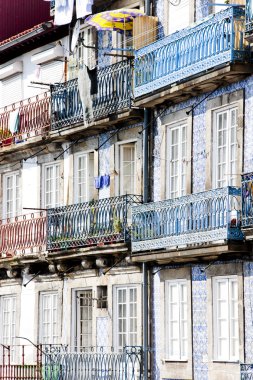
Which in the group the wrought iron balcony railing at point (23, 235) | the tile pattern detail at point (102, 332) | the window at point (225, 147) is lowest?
the tile pattern detail at point (102, 332)

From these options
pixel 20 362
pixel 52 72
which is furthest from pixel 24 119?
pixel 20 362

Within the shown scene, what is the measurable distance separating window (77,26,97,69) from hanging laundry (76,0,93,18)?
999 millimetres

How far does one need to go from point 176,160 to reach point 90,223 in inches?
123

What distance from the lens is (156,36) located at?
1335 inches

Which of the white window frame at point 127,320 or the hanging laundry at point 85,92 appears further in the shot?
the hanging laundry at point 85,92

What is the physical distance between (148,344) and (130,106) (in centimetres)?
506

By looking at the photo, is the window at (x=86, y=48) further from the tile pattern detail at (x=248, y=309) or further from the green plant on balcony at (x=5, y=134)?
the tile pattern detail at (x=248, y=309)

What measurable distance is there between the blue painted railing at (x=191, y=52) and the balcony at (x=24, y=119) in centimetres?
509

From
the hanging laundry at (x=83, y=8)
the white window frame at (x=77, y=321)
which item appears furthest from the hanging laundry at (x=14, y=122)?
the white window frame at (x=77, y=321)

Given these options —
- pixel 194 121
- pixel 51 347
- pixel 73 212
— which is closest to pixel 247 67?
pixel 194 121

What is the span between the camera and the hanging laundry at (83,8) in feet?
115

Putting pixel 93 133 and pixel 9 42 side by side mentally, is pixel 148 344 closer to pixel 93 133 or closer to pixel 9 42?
pixel 93 133

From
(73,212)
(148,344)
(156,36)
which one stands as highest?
(156,36)

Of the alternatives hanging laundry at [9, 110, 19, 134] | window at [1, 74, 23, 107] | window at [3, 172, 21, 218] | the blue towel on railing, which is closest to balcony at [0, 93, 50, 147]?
hanging laundry at [9, 110, 19, 134]
